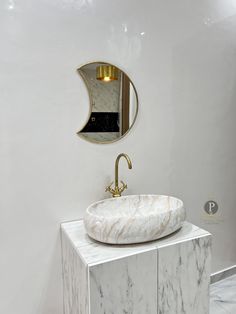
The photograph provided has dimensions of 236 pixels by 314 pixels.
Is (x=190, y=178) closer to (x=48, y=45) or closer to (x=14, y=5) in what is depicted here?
(x=48, y=45)

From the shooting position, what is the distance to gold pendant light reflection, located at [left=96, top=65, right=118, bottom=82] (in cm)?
151

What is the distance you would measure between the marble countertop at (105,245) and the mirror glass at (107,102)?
0.55 metres

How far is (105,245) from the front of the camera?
1.22m

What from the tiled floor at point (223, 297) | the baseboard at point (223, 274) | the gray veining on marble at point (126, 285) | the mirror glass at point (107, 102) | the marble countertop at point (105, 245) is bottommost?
the tiled floor at point (223, 297)

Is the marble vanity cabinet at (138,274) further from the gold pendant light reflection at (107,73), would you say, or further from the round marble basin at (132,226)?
the gold pendant light reflection at (107,73)

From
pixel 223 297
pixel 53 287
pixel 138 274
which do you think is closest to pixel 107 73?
pixel 138 274

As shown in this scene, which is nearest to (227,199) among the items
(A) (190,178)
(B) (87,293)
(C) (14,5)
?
(A) (190,178)

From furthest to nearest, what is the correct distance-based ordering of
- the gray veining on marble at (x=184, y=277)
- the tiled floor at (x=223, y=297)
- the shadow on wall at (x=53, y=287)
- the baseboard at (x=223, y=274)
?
the baseboard at (x=223, y=274) < the tiled floor at (x=223, y=297) < the shadow on wall at (x=53, y=287) < the gray veining on marble at (x=184, y=277)

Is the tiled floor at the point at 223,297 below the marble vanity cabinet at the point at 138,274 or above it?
below

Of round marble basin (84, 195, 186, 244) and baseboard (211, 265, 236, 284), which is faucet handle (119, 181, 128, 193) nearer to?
round marble basin (84, 195, 186, 244)

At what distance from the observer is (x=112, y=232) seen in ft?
3.76

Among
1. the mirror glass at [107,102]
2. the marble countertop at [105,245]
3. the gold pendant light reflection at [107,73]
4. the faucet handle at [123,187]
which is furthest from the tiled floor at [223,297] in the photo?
the gold pendant light reflection at [107,73]

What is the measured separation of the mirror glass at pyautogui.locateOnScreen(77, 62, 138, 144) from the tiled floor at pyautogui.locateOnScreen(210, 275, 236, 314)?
1.44m

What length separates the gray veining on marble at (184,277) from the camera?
1.25m
